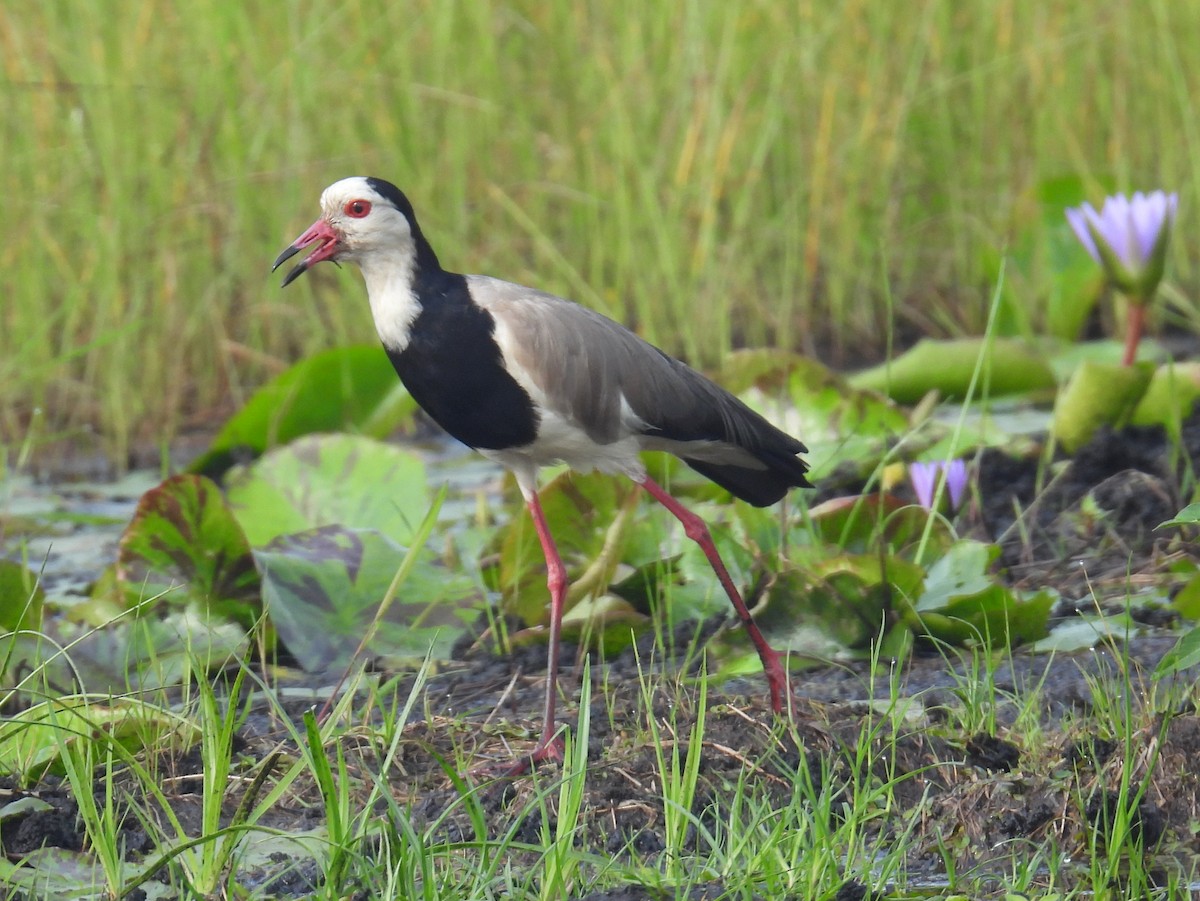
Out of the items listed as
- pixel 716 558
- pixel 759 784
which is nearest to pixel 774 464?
pixel 716 558

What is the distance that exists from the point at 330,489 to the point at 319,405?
837 mm

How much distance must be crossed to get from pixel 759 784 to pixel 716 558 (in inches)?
28.2

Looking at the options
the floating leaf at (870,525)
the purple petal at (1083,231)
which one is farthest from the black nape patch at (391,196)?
the purple petal at (1083,231)

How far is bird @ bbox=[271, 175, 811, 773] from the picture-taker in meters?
2.96

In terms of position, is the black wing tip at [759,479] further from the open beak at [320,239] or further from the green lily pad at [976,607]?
the open beak at [320,239]

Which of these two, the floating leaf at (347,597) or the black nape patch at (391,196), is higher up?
the black nape patch at (391,196)

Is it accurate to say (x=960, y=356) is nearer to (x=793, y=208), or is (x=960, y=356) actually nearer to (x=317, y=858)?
(x=793, y=208)

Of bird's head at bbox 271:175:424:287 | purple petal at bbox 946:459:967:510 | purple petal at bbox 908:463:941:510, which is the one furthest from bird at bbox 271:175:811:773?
purple petal at bbox 946:459:967:510

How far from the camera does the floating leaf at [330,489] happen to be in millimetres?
3990

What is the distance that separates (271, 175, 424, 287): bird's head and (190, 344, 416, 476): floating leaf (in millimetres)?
1584

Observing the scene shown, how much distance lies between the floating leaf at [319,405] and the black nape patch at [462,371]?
1689 millimetres

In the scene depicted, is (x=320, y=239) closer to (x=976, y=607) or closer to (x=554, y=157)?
(x=976, y=607)

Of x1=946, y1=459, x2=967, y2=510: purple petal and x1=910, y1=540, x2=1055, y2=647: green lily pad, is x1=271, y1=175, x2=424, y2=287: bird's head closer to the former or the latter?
x1=910, y1=540, x2=1055, y2=647: green lily pad

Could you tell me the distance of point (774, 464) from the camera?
132 inches
